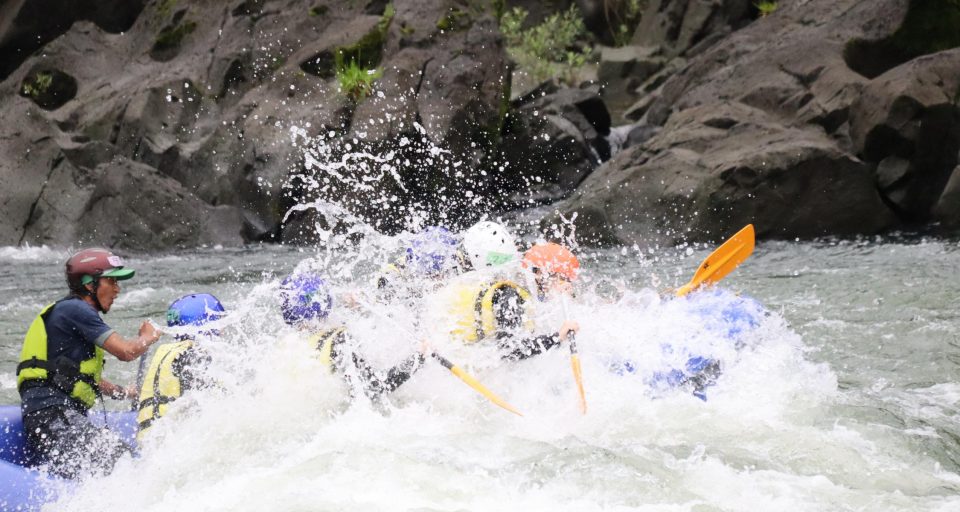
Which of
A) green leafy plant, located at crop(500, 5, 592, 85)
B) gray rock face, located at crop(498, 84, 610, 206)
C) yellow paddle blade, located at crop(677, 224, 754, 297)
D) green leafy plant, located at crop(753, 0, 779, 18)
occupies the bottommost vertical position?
green leafy plant, located at crop(500, 5, 592, 85)

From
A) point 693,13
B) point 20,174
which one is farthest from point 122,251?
point 693,13

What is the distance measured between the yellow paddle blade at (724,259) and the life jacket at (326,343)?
8.40ft

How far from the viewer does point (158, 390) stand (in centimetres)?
478

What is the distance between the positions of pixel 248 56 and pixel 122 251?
4.13m

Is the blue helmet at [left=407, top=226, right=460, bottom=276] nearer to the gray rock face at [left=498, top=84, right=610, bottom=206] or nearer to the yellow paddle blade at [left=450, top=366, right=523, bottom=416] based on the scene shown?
the yellow paddle blade at [left=450, top=366, right=523, bottom=416]

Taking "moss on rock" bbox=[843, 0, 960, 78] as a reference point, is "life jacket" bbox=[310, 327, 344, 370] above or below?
above

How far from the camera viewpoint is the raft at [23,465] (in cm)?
429

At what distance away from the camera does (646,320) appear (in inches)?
234

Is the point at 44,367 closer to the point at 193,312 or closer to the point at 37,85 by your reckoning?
the point at 193,312

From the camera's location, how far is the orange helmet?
19.1ft

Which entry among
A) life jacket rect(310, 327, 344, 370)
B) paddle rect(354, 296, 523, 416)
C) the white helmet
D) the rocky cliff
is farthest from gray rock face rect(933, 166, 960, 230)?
life jacket rect(310, 327, 344, 370)

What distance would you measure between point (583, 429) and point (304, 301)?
166cm

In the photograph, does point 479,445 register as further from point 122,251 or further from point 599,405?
point 122,251

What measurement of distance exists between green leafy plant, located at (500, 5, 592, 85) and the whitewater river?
13.6 metres
